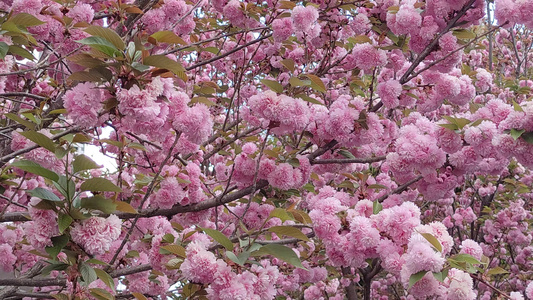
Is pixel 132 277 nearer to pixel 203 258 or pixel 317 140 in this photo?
pixel 203 258

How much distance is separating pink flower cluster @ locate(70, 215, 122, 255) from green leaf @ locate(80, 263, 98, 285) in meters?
0.07

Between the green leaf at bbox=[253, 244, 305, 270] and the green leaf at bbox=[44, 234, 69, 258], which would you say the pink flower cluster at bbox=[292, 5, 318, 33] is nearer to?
the green leaf at bbox=[253, 244, 305, 270]

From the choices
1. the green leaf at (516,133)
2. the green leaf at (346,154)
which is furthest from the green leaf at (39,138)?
the green leaf at (516,133)

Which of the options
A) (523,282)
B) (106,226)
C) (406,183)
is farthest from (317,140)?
(523,282)

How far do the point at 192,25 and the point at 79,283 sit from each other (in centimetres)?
210

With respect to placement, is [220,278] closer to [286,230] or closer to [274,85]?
[286,230]

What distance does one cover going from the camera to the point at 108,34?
1.56 m

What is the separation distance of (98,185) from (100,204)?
0.07m

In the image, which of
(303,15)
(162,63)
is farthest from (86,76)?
(303,15)

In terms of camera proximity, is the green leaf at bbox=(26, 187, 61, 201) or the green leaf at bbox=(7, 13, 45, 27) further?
the green leaf at bbox=(7, 13, 45, 27)

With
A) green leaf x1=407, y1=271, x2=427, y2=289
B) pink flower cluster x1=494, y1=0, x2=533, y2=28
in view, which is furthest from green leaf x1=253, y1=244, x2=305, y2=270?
pink flower cluster x1=494, y1=0, x2=533, y2=28

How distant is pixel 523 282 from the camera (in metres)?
5.76

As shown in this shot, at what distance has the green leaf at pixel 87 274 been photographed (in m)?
1.61

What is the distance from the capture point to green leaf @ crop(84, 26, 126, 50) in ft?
5.10
